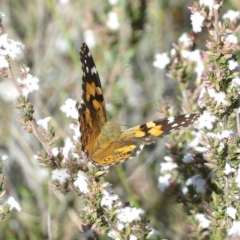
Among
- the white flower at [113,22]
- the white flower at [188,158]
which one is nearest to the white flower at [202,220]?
the white flower at [188,158]

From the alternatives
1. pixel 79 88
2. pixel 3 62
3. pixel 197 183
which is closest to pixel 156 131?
pixel 197 183

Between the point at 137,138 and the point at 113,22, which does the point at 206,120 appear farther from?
the point at 113,22

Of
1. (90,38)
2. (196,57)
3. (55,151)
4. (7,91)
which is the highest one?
(90,38)

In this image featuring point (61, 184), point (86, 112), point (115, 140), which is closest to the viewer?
point (61, 184)

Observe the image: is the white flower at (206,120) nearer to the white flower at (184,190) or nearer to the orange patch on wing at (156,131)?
the orange patch on wing at (156,131)

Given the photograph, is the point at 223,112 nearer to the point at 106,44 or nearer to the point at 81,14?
the point at 106,44

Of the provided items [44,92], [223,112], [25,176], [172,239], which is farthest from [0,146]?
[223,112]

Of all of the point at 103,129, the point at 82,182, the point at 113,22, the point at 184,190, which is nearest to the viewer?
the point at 82,182
